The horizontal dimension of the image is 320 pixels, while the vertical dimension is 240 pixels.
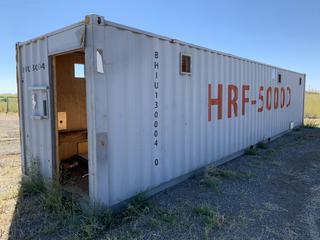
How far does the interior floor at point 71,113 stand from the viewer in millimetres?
5141

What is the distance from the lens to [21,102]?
453 centimetres

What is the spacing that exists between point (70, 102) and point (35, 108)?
1.47 metres

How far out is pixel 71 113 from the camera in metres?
5.58

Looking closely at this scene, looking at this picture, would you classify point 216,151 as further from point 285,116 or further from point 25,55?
point 285,116

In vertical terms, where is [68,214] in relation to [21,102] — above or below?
below

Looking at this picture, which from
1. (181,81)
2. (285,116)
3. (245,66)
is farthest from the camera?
(285,116)

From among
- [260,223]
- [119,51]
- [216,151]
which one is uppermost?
[119,51]

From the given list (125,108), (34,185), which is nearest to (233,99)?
(125,108)

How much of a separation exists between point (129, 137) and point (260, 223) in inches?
77.6

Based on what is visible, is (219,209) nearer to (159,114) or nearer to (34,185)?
(159,114)

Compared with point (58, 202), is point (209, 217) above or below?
below

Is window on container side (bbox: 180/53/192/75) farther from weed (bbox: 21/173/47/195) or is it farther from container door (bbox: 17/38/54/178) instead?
weed (bbox: 21/173/47/195)

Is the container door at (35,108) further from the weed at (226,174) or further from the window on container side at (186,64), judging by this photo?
the weed at (226,174)

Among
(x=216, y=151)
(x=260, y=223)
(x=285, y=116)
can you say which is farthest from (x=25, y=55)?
(x=285, y=116)
